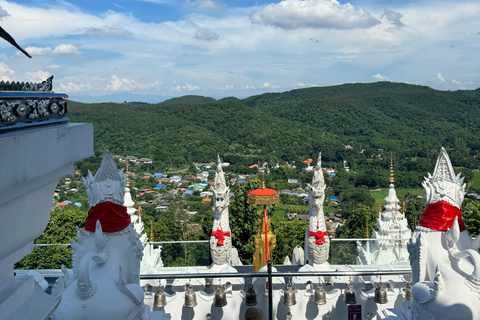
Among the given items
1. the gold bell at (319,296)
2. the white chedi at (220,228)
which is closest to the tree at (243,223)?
the white chedi at (220,228)

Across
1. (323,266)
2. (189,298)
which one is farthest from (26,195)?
(323,266)

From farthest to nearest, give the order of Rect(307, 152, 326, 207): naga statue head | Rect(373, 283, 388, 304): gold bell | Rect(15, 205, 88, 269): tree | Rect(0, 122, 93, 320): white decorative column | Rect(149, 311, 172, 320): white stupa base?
Rect(15, 205, 88, 269): tree, Rect(307, 152, 326, 207): naga statue head, Rect(373, 283, 388, 304): gold bell, Rect(149, 311, 172, 320): white stupa base, Rect(0, 122, 93, 320): white decorative column

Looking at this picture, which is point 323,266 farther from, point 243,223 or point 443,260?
point 243,223

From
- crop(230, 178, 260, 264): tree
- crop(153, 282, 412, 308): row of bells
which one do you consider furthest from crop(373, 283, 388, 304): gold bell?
crop(230, 178, 260, 264): tree

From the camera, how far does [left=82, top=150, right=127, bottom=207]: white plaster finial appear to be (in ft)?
19.8

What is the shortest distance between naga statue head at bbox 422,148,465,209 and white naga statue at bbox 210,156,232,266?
569cm

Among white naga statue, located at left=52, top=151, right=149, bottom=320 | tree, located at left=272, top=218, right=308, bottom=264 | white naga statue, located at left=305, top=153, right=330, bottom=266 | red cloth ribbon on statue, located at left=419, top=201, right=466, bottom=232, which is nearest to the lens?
white naga statue, located at left=52, top=151, right=149, bottom=320

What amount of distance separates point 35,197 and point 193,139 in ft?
212

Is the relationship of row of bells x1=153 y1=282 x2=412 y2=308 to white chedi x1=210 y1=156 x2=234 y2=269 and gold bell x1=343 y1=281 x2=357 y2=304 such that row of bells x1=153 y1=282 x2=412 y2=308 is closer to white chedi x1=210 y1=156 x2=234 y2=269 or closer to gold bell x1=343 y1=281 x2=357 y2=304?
gold bell x1=343 y1=281 x2=357 y2=304

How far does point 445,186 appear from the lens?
6871 millimetres

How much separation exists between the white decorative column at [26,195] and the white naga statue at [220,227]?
719 centimetres

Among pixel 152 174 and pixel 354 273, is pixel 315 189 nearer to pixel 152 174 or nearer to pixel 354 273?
pixel 354 273

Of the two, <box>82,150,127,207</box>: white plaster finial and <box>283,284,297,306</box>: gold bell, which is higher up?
<box>82,150,127,207</box>: white plaster finial

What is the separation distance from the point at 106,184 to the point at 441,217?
5454mm
